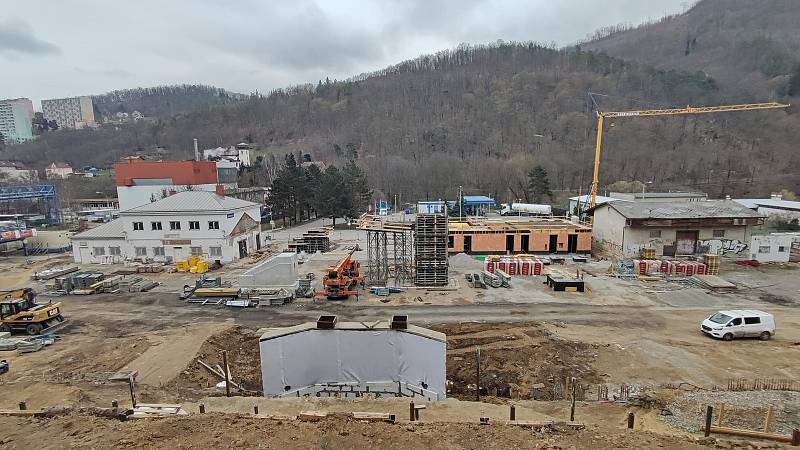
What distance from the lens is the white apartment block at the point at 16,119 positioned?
172000 mm

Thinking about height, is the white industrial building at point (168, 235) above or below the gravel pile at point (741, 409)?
above

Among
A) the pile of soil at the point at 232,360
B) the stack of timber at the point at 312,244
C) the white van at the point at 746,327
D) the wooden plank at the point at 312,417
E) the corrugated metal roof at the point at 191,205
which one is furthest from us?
the stack of timber at the point at 312,244

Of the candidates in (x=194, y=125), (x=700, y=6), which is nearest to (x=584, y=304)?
(x=194, y=125)

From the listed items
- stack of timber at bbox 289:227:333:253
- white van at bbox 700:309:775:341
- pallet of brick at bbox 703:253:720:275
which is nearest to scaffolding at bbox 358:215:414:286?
→ stack of timber at bbox 289:227:333:253

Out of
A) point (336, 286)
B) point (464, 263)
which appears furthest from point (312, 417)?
point (464, 263)

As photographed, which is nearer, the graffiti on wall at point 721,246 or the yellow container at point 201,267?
the yellow container at point 201,267

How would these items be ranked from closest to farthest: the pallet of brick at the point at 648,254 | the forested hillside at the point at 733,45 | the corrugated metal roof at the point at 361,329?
the corrugated metal roof at the point at 361,329 < the pallet of brick at the point at 648,254 < the forested hillside at the point at 733,45

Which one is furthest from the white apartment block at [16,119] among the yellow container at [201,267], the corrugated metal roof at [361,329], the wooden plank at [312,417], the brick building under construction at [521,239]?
the wooden plank at [312,417]

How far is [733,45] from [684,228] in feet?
496

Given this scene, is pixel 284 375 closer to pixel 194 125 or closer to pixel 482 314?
pixel 482 314

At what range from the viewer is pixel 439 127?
115875 millimetres

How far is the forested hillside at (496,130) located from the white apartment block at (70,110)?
6655cm

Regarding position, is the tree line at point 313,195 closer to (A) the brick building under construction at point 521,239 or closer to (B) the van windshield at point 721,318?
(A) the brick building under construction at point 521,239

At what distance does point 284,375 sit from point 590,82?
13589 centimetres
